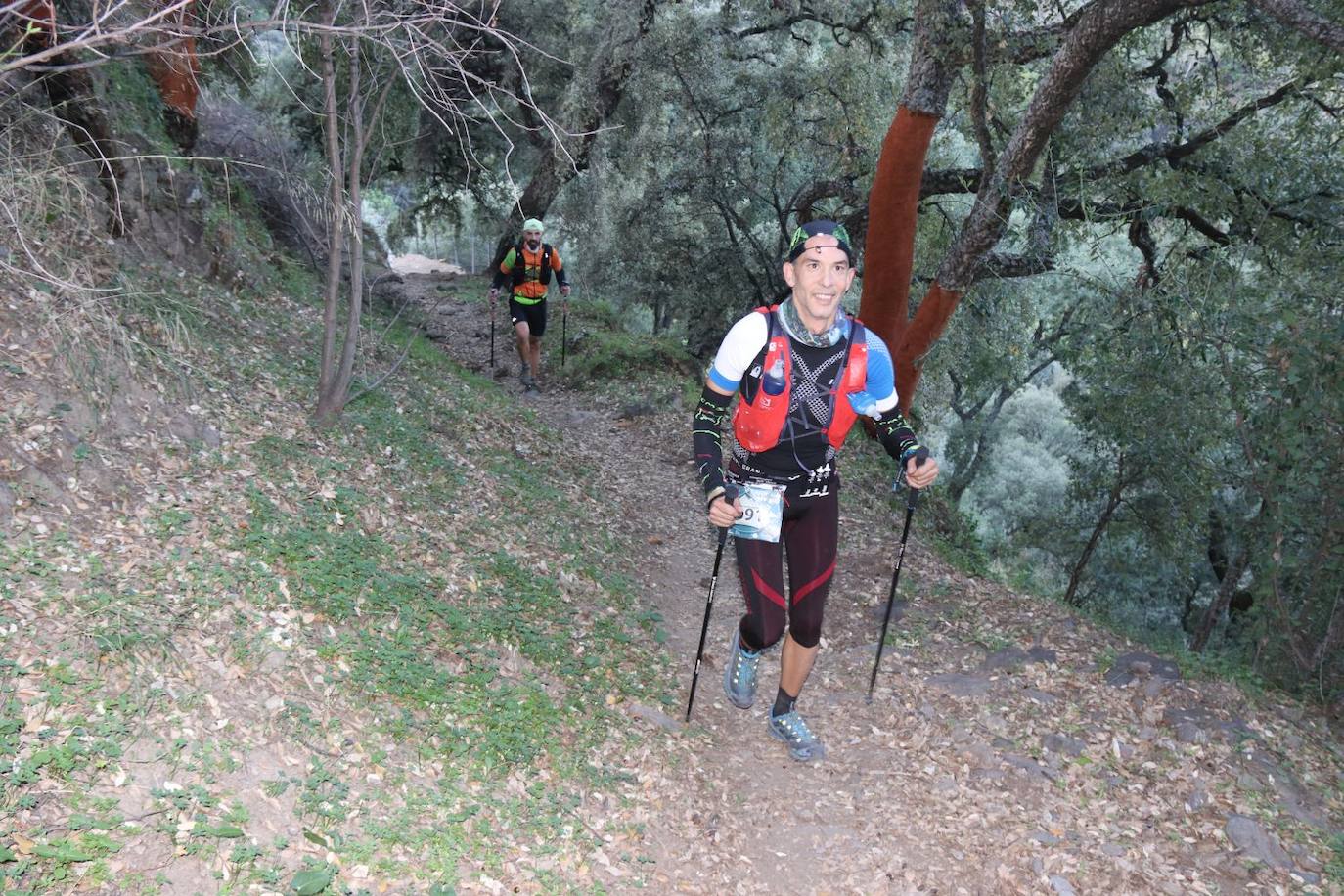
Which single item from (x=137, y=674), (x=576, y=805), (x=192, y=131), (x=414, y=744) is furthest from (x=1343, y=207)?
(x=192, y=131)

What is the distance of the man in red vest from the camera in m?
4.86

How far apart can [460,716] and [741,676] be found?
1979mm

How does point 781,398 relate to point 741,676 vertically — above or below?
above

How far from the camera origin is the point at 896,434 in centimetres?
539

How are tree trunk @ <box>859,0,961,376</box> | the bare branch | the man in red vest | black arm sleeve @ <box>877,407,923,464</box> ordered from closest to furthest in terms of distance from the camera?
the man in red vest
black arm sleeve @ <box>877,407,923,464</box>
the bare branch
tree trunk @ <box>859,0,961,376</box>

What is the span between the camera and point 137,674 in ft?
12.3

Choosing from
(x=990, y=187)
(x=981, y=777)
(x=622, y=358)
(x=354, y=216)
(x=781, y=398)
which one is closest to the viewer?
(x=781, y=398)

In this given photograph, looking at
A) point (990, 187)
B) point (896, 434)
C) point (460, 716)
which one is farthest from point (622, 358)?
point (460, 716)

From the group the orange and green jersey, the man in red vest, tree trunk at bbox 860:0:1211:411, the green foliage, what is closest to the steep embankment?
the man in red vest

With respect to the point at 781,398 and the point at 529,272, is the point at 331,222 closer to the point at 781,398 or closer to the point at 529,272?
the point at 781,398

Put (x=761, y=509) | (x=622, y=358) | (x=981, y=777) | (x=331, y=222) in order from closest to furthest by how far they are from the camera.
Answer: (x=761, y=509), (x=981, y=777), (x=331, y=222), (x=622, y=358)

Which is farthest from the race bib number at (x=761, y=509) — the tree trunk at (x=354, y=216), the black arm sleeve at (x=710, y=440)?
the tree trunk at (x=354, y=216)

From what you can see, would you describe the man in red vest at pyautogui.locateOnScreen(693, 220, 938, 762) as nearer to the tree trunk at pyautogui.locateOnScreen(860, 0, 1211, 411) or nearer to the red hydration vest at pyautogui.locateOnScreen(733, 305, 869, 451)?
the red hydration vest at pyautogui.locateOnScreen(733, 305, 869, 451)

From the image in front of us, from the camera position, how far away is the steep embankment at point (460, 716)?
347cm
